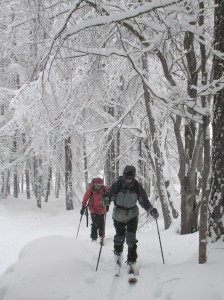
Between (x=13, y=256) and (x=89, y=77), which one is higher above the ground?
(x=89, y=77)

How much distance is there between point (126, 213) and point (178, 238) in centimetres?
278

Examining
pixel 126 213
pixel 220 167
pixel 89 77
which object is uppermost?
pixel 89 77

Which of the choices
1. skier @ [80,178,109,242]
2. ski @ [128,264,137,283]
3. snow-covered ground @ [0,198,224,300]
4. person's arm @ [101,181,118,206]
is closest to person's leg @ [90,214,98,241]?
skier @ [80,178,109,242]

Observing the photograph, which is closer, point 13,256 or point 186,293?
point 186,293

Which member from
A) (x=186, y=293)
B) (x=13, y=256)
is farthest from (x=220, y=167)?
(x=13, y=256)

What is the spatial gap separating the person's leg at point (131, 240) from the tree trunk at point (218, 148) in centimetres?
133

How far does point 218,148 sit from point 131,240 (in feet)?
7.11

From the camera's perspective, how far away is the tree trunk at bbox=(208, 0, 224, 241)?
469 centimetres

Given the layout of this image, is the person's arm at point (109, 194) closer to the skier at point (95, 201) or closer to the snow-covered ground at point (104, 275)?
the snow-covered ground at point (104, 275)

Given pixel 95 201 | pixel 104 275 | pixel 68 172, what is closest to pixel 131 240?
pixel 104 275

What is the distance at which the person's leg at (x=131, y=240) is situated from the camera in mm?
5816

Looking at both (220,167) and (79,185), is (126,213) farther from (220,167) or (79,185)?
(79,185)

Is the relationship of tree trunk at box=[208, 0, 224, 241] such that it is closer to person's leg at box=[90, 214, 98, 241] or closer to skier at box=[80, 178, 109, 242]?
skier at box=[80, 178, 109, 242]

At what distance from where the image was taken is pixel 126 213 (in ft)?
19.7
